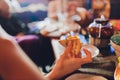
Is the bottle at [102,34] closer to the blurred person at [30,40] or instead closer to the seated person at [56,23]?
the seated person at [56,23]

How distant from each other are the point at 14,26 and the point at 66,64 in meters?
1.91

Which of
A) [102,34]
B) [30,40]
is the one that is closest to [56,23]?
[30,40]

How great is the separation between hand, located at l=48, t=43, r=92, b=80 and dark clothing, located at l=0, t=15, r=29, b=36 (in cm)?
179

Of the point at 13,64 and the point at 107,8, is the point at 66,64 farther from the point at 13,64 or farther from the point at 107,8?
the point at 107,8

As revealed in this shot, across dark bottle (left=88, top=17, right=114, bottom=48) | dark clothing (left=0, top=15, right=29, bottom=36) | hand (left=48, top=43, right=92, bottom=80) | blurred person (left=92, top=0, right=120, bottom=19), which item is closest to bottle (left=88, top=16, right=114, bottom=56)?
dark bottle (left=88, top=17, right=114, bottom=48)

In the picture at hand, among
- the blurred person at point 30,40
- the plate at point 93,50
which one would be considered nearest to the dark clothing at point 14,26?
the blurred person at point 30,40

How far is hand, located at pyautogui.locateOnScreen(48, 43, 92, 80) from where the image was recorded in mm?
1177

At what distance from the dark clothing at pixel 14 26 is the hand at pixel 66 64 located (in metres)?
1.79

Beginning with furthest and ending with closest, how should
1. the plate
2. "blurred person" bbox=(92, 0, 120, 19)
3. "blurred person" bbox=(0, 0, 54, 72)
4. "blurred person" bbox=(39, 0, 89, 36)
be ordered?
"blurred person" bbox=(92, 0, 120, 19) → "blurred person" bbox=(39, 0, 89, 36) → "blurred person" bbox=(0, 0, 54, 72) → the plate

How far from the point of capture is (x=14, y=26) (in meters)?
2.98

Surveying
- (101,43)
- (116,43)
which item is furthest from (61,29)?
(116,43)

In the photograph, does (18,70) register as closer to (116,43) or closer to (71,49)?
(71,49)

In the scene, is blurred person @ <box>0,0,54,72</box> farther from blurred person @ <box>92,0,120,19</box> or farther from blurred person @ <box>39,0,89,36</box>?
blurred person @ <box>92,0,120,19</box>

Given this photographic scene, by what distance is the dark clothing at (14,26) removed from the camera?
2910 millimetres
